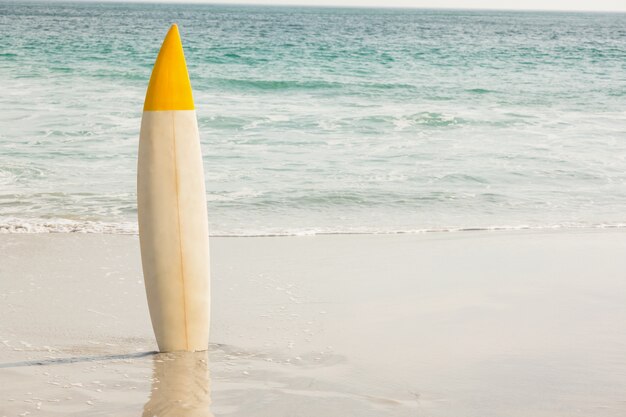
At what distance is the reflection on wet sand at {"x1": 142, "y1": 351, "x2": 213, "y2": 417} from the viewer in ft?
11.3

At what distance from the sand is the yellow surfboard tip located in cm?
121

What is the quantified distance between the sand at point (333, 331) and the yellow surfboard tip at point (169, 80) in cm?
121

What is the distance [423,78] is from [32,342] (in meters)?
19.5

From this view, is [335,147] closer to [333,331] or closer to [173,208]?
[333,331]

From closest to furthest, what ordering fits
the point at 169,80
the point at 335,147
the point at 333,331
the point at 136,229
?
the point at 169,80 < the point at 333,331 < the point at 136,229 < the point at 335,147

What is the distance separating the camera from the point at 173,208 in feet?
13.2

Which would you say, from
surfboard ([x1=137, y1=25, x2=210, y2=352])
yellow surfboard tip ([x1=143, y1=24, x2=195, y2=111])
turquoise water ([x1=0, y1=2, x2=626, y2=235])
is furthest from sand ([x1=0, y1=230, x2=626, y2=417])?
yellow surfboard tip ([x1=143, y1=24, x2=195, y2=111])

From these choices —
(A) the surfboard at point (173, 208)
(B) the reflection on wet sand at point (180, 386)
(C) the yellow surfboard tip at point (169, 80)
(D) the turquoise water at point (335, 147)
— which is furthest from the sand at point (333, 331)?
(C) the yellow surfboard tip at point (169, 80)

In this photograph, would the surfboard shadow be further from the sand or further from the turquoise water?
the turquoise water

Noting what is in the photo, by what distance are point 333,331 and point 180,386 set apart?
3.57 ft

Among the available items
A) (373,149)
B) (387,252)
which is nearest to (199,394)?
(387,252)

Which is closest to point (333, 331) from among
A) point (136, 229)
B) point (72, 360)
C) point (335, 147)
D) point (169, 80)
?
point (72, 360)

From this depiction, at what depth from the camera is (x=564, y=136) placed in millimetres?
13133

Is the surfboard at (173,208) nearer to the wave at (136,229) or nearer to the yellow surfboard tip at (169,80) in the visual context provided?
the yellow surfboard tip at (169,80)
